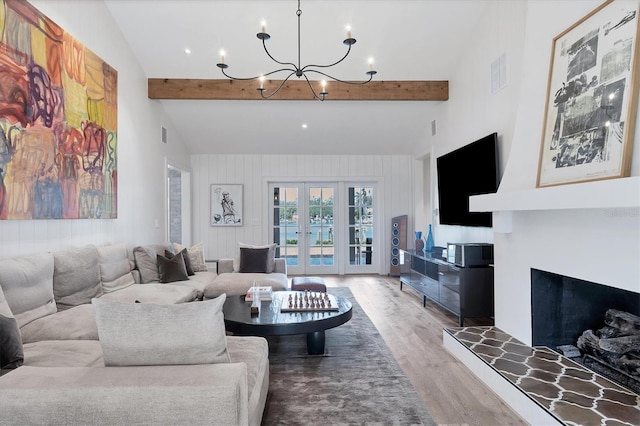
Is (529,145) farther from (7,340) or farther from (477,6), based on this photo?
(7,340)

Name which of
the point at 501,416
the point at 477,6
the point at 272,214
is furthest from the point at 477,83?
the point at 272,214

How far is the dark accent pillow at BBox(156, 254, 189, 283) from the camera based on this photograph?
4312 mm

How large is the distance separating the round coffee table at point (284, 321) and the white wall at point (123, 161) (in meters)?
1.66

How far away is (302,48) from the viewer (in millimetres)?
4855

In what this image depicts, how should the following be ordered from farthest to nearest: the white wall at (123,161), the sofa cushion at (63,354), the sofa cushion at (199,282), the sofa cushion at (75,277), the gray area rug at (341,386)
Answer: the sofa cushion at (199,282), the white wall at (123,161), the sofa cushion at (75,277), the gray area rug at (341,386), the sofa cushion at (63,354)

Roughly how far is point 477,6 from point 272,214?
15.8 ft

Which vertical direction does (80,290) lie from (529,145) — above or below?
below

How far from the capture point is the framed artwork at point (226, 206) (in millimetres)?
7316

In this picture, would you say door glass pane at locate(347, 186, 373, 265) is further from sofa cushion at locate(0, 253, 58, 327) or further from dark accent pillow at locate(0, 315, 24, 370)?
dark accent pillow at locate(0, 315, 24, 370)

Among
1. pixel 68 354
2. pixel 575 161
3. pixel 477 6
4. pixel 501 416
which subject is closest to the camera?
pixel 68 354

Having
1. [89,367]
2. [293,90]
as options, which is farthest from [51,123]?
[293,90]

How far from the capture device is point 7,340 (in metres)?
1.91

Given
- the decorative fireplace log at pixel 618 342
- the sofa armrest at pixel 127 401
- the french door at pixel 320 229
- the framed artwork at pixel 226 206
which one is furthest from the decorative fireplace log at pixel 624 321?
the framed artwork at pixel 226 206

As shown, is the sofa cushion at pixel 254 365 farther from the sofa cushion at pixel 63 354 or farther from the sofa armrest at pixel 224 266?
the sofa armrest at pixel 224 266
